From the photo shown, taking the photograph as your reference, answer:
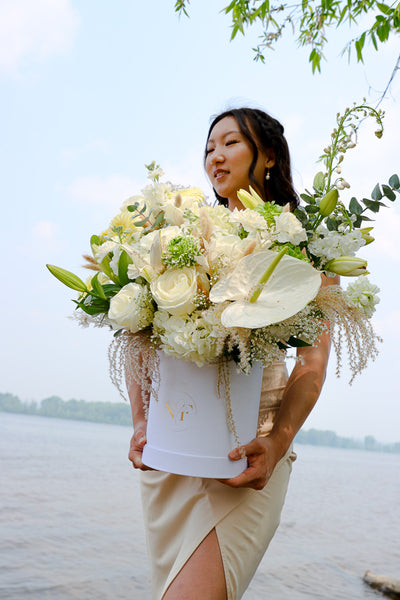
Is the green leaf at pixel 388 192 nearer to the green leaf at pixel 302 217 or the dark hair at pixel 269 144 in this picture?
the green leaf at pixel 302 217

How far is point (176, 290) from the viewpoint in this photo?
1.32 meters

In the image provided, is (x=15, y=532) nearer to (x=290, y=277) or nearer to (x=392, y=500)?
(x=290, y=277)

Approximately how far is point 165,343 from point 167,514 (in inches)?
29.7

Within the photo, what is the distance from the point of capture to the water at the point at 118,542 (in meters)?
5.36

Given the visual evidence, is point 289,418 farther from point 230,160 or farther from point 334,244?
point 230,160

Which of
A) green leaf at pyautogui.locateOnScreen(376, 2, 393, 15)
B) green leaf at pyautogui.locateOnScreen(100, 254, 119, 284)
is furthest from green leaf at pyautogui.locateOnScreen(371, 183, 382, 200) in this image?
green leaf at pyautogui.locateOnScreen(376, 2, 393, 15)

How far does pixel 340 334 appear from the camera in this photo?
1.48m

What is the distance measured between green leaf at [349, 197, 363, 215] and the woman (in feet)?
1.39

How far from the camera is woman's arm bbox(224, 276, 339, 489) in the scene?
1.52m

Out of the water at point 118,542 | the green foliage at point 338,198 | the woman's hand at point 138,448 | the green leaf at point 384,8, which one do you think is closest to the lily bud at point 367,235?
the green foliage at point 338,198

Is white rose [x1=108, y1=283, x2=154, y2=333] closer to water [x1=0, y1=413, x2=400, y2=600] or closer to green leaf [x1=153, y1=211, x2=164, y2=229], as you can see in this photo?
green leaf [x1=153, y1=211, x2=164, y2=229]

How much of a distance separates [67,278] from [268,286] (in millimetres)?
586

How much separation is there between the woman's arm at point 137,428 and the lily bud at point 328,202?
0.95 m

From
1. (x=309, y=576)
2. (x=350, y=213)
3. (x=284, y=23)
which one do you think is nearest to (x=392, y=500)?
(x=309, y=576)
